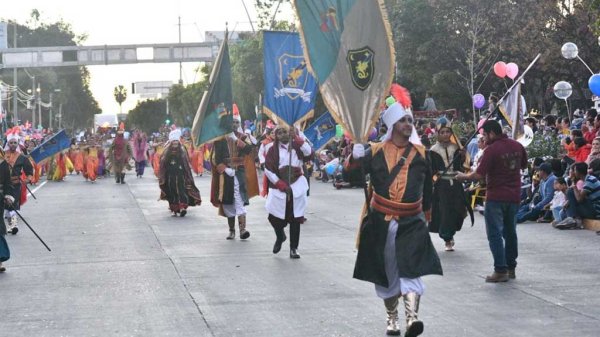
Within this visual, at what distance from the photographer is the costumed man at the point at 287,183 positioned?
13.6 metres

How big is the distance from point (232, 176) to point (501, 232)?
19.1 feet

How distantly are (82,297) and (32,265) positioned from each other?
308 cm

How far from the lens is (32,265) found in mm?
13562

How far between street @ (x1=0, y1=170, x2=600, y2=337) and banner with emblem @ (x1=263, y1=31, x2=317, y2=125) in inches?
68.5

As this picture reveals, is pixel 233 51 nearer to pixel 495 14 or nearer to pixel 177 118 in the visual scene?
pixel 495 14

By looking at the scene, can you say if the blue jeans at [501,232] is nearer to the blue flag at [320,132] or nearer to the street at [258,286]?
the street at [258,286]

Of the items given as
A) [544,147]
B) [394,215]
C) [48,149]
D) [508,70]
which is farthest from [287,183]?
[508,70]

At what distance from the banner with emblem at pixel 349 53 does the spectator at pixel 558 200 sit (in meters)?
8.13

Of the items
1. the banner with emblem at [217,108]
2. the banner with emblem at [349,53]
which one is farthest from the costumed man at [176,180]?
the banner with emblem at [349,53]

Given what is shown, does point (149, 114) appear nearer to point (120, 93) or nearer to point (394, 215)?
point (120, 93)

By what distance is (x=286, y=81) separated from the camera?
1407 centimetres

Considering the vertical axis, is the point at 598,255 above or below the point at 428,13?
below

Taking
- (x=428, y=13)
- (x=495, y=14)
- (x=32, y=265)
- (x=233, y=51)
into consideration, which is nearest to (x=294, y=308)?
(x=32, y=265)

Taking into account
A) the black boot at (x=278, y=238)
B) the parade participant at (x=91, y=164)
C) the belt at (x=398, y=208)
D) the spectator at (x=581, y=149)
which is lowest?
the parade participant at (x=91, y=164)
